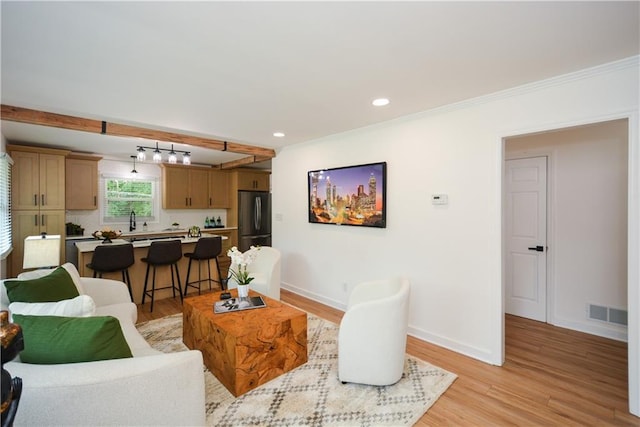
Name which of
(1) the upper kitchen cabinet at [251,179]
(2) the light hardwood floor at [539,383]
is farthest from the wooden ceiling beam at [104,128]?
(2) the light hardwood floor at [539,383]

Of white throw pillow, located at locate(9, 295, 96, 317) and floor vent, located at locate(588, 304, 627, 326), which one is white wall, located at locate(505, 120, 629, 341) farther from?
white throw pillow, located at locate(9, 295, 96, 317)

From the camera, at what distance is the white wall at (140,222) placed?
17.9 feet

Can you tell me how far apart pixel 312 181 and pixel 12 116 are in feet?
10.9

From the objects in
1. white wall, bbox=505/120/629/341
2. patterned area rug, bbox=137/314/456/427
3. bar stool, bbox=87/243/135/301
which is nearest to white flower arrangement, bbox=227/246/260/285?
patterned area rug, bbox=137/314/456/427

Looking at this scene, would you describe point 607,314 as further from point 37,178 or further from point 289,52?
point 37,178

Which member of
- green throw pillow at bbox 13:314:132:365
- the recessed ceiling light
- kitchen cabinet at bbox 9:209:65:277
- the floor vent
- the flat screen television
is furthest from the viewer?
kitchen cabinet at bbox 9:209:65:277

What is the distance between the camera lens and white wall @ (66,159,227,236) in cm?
546

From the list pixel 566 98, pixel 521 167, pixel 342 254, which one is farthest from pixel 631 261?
pixel 342 254

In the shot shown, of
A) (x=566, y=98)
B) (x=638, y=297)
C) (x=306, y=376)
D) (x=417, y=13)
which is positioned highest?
(x=417, y=13)

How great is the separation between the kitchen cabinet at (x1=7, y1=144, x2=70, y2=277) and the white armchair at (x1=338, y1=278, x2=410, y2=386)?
4855 mm

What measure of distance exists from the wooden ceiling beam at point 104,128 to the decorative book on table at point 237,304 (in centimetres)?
239

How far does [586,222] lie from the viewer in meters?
3.35

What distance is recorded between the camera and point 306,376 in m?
2.46

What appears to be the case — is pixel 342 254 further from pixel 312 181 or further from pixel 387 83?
pixel 387 83
